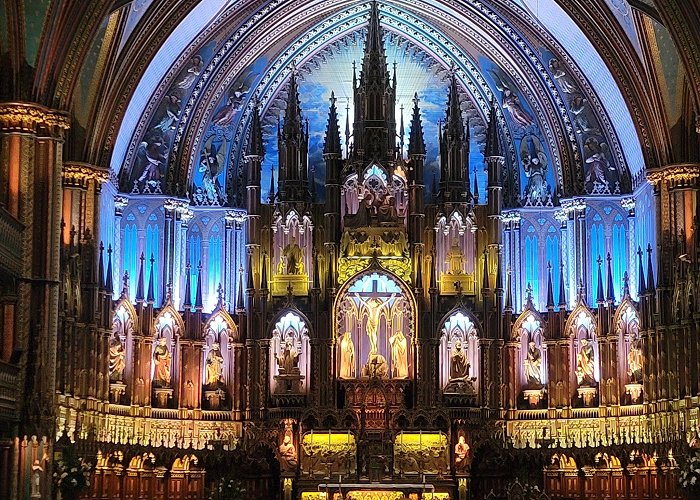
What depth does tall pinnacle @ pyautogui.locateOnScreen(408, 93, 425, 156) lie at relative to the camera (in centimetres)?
4538

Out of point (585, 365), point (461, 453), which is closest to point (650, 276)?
point (585, 365)

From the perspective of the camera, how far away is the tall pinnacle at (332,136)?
45.4 metres

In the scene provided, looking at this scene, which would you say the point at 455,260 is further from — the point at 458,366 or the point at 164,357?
the point at 164,357

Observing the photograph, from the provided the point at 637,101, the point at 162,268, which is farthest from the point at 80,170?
the point at 637,101

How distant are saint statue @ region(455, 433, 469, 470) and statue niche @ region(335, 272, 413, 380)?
2.74m

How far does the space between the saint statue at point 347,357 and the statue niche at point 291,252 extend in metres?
2.05

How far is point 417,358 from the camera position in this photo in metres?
44.2

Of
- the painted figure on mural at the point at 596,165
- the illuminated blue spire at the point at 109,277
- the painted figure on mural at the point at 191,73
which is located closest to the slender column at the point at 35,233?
the illuminated blue spire at the point at 109,277

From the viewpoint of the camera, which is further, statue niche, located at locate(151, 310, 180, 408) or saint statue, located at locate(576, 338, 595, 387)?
saint statue, located at locate(576, 338, 595, 387)

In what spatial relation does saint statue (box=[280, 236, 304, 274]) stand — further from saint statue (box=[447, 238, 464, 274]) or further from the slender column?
the slender column

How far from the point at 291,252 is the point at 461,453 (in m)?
8.49

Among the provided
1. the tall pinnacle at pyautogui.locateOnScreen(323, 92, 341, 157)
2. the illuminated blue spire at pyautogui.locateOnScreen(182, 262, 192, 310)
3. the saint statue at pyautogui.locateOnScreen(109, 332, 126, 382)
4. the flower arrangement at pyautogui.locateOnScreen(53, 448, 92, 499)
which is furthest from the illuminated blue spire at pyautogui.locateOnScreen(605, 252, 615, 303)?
the flower arrangement at pyautogui.locateOnScreen(53, 448, 92, 499)

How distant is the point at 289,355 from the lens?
44312 millimetres

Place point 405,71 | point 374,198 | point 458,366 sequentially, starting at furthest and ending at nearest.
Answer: point 405,71
point 374,198
point 458,366
